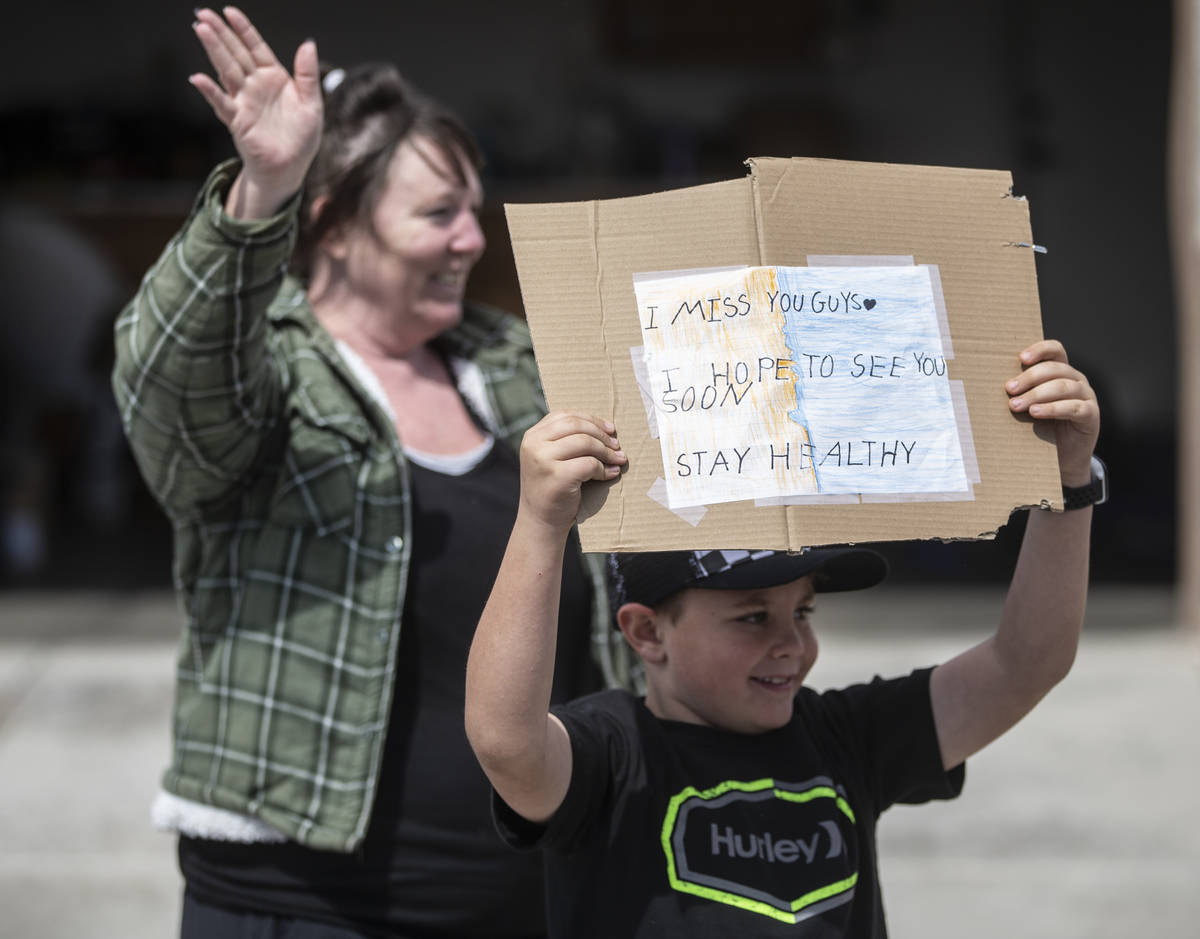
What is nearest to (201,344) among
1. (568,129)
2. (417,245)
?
(417,245)

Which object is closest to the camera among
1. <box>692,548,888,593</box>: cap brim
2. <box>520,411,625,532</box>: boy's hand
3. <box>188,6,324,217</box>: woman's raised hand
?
<box>520,411,625,532</box>: boy's hand

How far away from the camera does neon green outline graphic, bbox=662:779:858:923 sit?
1.54 meters

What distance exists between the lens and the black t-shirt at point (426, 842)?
1.94 m

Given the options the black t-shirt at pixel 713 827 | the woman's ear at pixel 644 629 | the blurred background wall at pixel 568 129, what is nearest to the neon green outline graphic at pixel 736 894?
the black t-shirt at pixel 713 827

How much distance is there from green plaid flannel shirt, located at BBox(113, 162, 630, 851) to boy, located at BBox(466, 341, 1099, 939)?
0.41 metres

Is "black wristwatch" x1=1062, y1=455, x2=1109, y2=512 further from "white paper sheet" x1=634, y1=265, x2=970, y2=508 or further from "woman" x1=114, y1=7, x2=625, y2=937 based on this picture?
"woman" x1=114, y1=7, x2=625, y2=937

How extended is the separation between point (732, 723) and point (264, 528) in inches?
29.8

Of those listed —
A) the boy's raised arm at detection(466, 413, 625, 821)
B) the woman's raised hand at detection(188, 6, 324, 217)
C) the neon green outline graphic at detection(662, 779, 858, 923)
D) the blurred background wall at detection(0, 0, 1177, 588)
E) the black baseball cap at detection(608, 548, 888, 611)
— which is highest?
the blurred background wall at detection(0, 0, 1177, 588)

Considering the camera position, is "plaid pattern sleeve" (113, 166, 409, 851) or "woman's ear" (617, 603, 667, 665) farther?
"plaid pattern sleeve" (113, 166, 409, 851)

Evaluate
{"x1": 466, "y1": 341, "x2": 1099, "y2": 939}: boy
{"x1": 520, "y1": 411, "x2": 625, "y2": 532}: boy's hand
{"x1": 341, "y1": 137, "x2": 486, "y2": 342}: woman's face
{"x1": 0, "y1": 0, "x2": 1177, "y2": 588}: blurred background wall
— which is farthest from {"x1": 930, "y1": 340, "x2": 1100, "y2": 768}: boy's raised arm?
{"x1": 0, "y1": 0, "x2": 1177, "y2": 588}: blurred background wall

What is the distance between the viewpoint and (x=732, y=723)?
1.66 meters

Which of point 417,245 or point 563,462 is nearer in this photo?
point 563,462

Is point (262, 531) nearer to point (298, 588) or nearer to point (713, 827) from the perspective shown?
point (298, 588)

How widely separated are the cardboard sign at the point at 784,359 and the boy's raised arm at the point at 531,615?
0.04 metres
